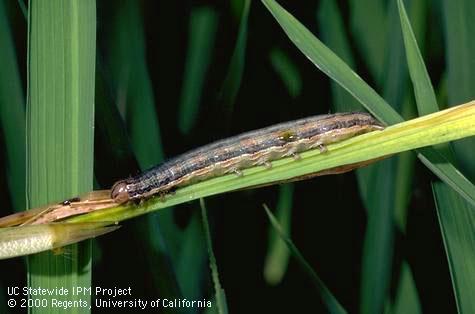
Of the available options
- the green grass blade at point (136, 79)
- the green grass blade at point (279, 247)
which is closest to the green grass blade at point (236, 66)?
the green grass blade at point (136, 79)

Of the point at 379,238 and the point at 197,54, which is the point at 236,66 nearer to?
the point at 197,54

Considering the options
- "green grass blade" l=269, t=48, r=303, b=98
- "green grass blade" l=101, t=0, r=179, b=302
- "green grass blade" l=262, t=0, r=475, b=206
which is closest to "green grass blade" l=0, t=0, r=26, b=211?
"green grass blade" l=101, t=0, r=179, b=302

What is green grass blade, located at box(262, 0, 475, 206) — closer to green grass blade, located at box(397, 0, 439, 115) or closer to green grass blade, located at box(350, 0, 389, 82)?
green grass blade, located at box(397, 0, 439, 115)

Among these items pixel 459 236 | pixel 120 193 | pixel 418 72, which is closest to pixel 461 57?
pixel 418 72

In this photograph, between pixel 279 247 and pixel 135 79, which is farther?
pixel 279 247

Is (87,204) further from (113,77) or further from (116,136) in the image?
(113,77)
